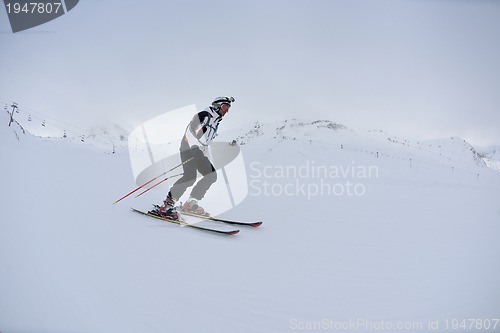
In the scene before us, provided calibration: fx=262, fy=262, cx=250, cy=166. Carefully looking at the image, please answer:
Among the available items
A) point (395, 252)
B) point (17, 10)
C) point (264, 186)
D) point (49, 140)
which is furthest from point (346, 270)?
point (49, 140)

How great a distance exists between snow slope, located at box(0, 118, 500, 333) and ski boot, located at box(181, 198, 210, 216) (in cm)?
67

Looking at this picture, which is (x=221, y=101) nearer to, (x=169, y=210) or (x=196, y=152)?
(x=196, y=152)

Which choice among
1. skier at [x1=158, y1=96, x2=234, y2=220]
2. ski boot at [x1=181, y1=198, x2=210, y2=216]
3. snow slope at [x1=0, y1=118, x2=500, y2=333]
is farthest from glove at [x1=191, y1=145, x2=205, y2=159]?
snow slope at [x1=0, y1=118, x2=500, y2=333]

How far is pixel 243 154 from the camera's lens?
13836mm

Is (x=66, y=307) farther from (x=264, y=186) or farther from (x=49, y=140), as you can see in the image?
(x=49, y=140)

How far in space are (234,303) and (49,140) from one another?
11.7 metres

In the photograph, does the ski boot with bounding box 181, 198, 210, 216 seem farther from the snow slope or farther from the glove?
the glove

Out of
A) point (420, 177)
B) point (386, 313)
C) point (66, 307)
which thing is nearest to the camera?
point (66, 307)

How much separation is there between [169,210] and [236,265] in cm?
203

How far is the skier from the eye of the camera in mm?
4875

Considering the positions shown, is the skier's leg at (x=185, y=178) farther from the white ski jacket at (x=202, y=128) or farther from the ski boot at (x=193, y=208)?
the ski boot at (x=193, y=208)

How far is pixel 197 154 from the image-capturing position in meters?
5.07

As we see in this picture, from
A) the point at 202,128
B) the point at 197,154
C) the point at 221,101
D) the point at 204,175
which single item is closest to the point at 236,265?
the point at 204,175

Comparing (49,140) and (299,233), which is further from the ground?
(49,140)
